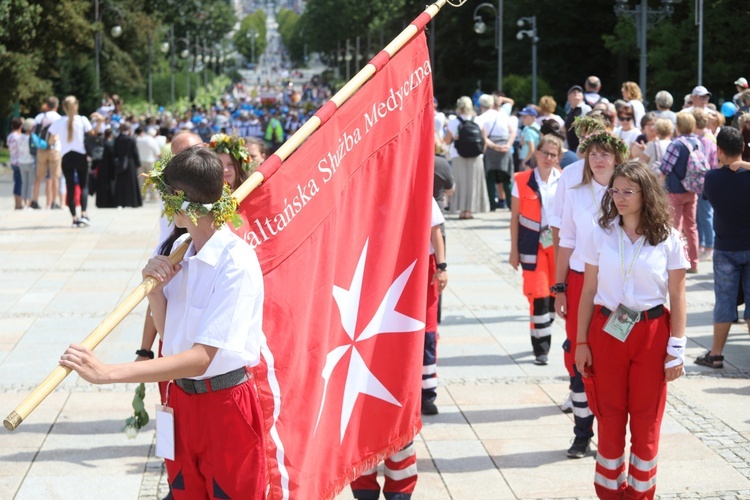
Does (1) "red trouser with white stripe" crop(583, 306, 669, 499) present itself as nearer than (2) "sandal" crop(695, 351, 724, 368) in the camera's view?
Yes

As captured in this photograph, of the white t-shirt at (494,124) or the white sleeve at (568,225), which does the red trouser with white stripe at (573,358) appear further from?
the white t-shirt at (494,124)

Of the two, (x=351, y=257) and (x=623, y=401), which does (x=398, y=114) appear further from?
(x=623, y=401)

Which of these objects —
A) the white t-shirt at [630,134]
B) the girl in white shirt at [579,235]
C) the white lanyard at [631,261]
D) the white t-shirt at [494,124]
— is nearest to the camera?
the white lanyard at [631,261]

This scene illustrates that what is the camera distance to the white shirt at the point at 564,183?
7055 millimetres

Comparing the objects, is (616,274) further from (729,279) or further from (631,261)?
(729,279)

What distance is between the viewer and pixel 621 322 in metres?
5.44

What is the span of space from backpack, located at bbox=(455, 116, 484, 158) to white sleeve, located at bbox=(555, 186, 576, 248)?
11956 mm

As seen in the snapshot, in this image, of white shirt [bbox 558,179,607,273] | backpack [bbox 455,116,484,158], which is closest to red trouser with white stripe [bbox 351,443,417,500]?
white shirt [bbox 558,179,607,273]

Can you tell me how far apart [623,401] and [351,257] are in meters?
1.63

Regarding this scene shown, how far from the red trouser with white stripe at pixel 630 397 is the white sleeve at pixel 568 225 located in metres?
1.42

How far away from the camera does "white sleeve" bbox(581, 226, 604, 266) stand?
5582 millimetres

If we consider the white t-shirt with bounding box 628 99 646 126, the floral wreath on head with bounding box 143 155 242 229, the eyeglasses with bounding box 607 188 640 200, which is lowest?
the eyeglasses with bounding box 607 188 640 200

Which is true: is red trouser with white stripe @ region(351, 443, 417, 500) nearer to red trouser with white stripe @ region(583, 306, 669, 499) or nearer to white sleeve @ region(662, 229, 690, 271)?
red trouser with white stripe @ region(583, 306, 669, 499)

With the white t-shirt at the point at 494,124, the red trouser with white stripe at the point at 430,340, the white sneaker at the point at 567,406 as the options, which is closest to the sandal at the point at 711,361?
the white sneaker at the point at 567,406
